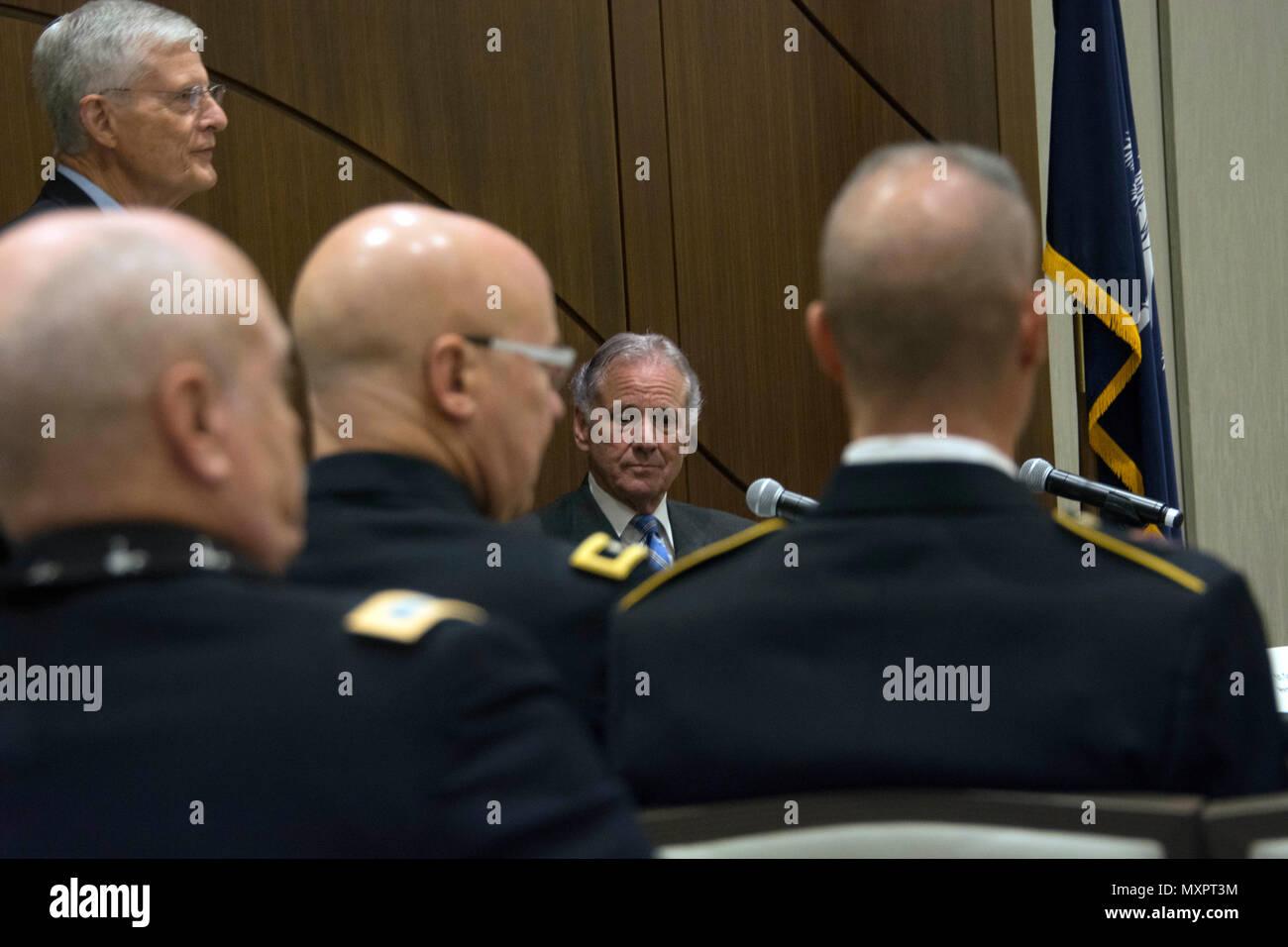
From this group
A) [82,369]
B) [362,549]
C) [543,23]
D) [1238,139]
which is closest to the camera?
[82,369]

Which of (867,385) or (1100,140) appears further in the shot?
(1100,140)

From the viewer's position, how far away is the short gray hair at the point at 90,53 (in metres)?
2.70

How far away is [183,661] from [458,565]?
49cm

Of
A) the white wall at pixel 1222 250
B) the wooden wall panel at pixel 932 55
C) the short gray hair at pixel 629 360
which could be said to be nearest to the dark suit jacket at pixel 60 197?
the short gray hair at pixel 629 360

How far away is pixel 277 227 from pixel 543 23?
37.6 inches

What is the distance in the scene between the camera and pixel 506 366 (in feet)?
4.95

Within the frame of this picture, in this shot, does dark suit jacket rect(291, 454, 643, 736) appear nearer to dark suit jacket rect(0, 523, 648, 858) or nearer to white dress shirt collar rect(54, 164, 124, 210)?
dark suit jacket rect(0, 523, 648, 858)

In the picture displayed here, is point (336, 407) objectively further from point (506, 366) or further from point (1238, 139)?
point (1238, 139)

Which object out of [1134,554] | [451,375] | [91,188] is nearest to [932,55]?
[91,188]

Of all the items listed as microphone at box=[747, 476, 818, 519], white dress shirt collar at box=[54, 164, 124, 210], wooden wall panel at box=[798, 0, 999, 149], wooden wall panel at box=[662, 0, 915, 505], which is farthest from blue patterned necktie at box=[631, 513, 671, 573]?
wooden wall panel at box=[798, 0, 999, 149]

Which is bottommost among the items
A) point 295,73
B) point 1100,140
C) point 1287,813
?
point 1287,813

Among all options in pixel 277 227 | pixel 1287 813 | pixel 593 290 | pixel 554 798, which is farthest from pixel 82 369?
pixel 593 290

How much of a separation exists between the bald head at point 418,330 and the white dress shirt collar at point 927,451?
44 cm

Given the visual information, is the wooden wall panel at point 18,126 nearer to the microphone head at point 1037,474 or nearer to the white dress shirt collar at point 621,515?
the white dress shirt collar at point 621,515
